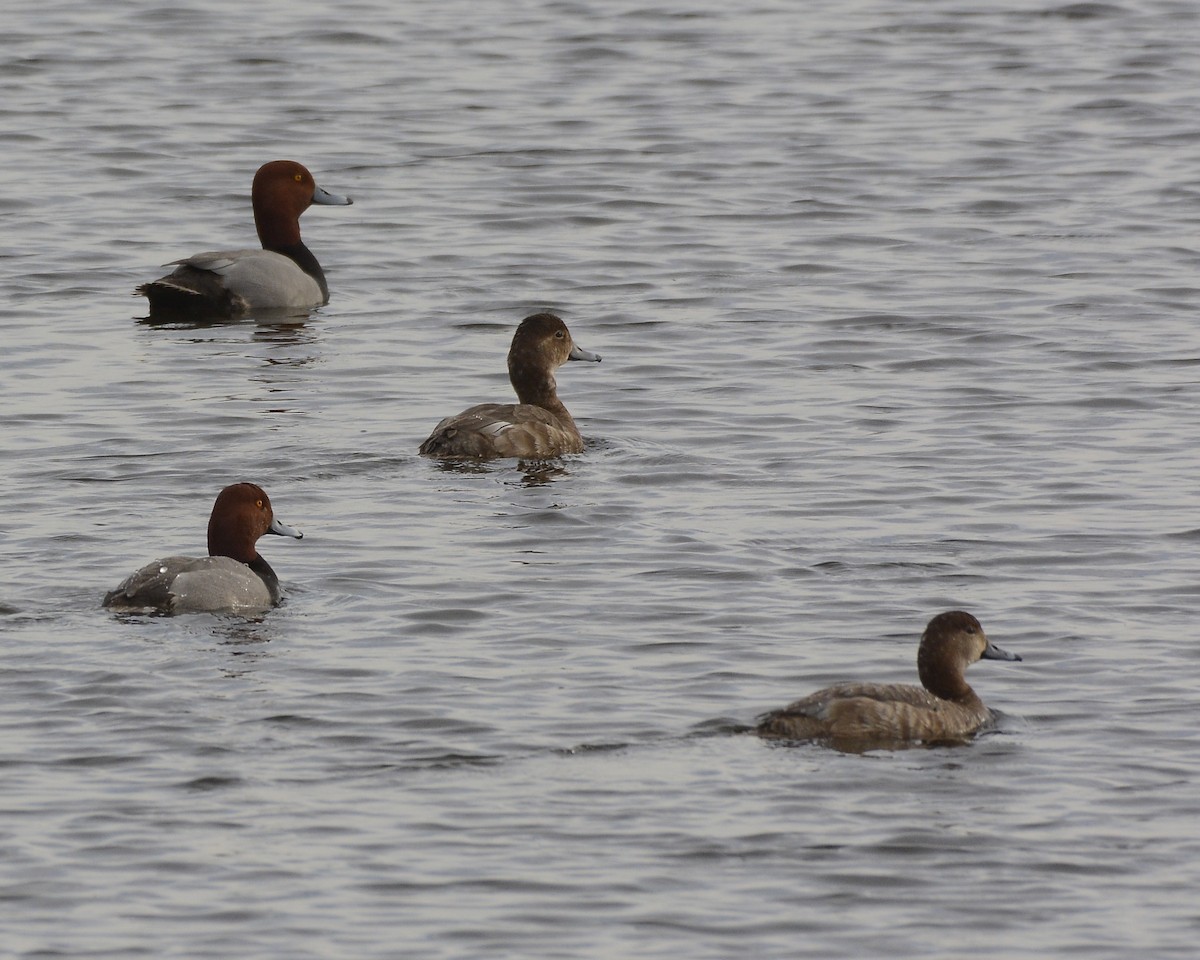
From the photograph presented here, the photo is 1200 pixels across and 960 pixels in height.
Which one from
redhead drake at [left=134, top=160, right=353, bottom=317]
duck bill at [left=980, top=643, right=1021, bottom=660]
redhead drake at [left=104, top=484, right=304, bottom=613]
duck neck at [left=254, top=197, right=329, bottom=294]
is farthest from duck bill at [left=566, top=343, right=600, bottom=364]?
duck bill at [left=980, top=643, right=1021, bottom=660]

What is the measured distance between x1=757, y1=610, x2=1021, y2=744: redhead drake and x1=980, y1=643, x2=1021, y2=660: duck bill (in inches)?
0.8

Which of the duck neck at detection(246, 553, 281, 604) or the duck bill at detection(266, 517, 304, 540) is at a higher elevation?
the duck bill at detection(266, 517, 304, 540)

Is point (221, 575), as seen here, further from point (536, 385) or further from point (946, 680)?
point (536, 385)

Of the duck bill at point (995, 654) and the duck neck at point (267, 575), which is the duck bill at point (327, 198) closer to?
the duck neck at point (267, 575)

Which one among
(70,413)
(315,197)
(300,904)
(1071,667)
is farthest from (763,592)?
(315,197)

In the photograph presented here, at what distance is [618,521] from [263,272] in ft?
22.7

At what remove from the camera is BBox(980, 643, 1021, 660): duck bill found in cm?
1080

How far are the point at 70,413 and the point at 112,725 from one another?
6270 millimetres

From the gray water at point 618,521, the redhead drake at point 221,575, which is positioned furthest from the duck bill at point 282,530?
the gray water at point 618,521

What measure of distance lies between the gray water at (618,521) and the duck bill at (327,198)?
23.0 inches

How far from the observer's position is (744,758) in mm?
10062

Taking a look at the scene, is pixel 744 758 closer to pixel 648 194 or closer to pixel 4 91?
pixel 648 194

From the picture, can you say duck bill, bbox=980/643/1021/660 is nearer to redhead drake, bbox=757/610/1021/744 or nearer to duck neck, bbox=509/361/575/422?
redhead drake, bbox=757/610/1021/744

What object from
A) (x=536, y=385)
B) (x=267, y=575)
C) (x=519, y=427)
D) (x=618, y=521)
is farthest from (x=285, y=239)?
(x=267, y=575)
